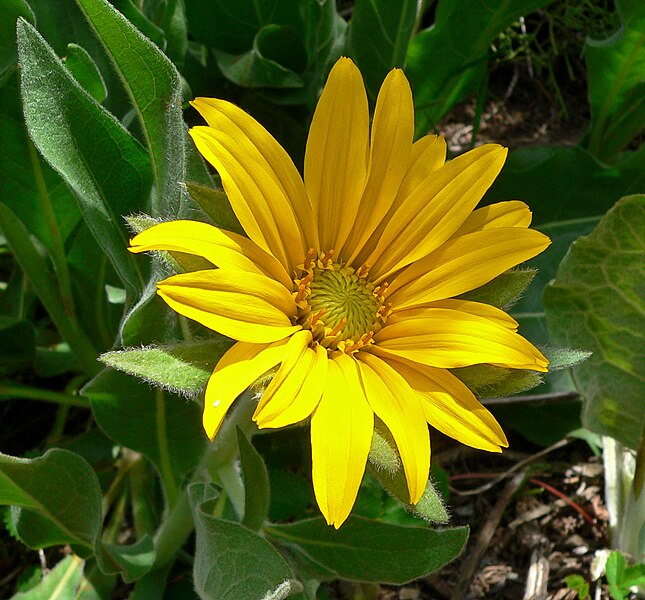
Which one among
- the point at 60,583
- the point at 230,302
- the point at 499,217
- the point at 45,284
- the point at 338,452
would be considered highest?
the point at 499,217

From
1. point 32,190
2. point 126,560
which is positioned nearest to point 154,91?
point 32,190

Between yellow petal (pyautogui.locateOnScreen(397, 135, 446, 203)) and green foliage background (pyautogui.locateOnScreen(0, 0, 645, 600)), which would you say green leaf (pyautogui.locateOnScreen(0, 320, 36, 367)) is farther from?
yellow petal (pyautogui.locateOnScreen(397, 135, 446, 203))

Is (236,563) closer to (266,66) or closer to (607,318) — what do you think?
(607,318)

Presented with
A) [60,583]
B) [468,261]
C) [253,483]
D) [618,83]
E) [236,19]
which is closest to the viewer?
[468,261]

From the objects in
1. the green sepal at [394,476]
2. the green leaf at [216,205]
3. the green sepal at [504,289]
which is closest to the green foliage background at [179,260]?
the green leaf at [216,205]

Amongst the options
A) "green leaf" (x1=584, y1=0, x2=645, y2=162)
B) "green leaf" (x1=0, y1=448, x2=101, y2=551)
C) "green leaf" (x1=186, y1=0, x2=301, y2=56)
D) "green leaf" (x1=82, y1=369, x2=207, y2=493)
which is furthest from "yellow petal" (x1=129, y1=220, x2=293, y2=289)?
"green leaf" (x1=584, y1=0, x2=645, y2=162)

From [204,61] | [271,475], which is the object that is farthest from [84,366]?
[204,61]
